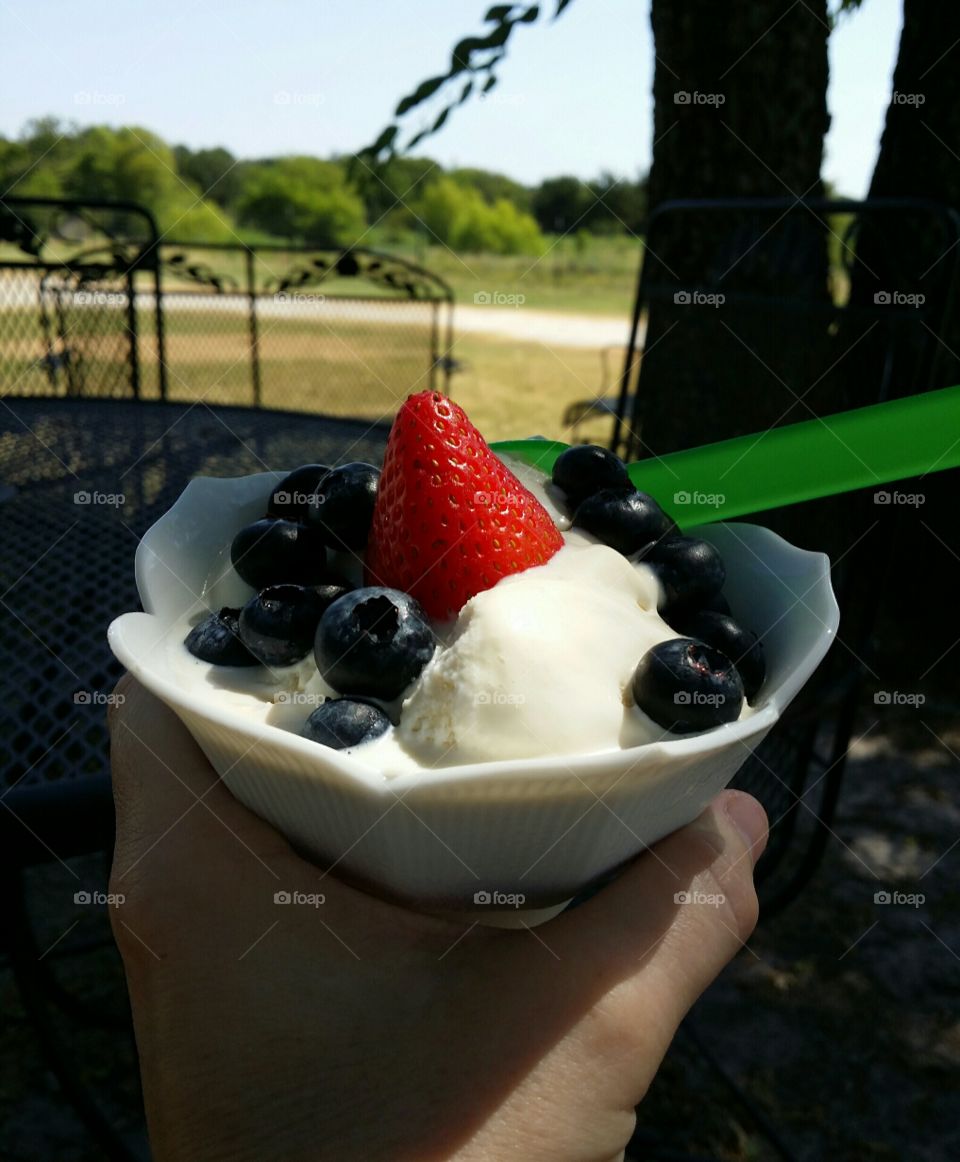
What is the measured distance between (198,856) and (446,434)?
34 cm

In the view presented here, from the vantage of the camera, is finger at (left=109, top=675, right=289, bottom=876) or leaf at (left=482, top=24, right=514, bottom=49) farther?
leaf at (left=482, top=24, right=514, bottom=49)

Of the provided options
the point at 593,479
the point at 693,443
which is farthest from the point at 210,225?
the point at 593,479

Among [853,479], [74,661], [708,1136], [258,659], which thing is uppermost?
[853,479]

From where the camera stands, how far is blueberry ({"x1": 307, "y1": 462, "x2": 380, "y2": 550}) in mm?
739

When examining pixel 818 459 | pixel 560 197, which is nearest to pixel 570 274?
pixel 560 197

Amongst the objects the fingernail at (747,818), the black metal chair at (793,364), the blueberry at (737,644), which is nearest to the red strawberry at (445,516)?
the blueberry at (737,644)

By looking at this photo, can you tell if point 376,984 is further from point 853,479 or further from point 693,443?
point 693,443

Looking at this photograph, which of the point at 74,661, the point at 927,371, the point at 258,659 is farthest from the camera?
the point at 927,371

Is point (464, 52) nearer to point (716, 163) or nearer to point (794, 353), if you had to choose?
point (716, 163)

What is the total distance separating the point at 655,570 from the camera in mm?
722

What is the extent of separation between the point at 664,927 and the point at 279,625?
33 centimetres

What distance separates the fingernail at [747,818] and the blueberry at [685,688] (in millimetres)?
175

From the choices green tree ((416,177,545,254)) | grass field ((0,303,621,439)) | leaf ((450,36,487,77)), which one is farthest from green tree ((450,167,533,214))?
leaf ((450,36,487,77))

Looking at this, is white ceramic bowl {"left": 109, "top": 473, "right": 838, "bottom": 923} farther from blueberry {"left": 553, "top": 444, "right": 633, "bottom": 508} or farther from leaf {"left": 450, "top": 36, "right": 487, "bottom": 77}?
leaf {"left": 450, "top": 36, "right": 487, "bottom": 77}
